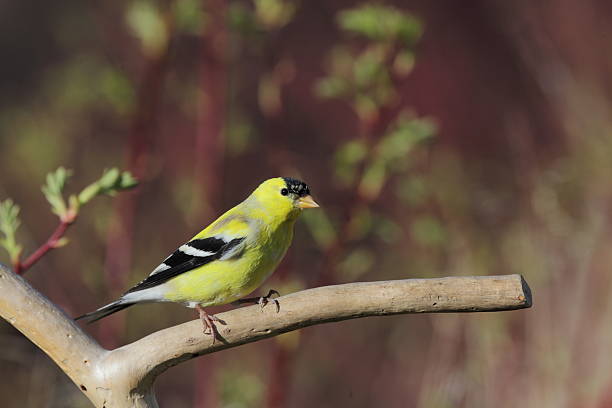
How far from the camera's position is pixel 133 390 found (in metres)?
1.26

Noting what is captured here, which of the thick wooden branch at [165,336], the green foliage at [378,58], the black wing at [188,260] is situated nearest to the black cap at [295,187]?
the black wing at [188,260]

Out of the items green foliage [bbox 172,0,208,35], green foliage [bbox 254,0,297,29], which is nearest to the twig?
green foliage [bbox 254,0,297,29]

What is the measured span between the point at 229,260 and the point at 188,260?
0.11 meters

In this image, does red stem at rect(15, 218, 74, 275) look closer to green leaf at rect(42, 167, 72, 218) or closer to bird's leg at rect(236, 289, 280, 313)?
green leaf at rect(42, 167, 72, 218)

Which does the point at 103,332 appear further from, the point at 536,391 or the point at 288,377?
the point at 536,391

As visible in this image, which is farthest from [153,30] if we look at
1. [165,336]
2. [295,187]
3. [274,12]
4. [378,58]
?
[165,336]

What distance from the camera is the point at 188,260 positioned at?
1842 mm

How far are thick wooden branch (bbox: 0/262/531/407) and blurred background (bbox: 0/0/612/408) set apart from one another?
974 mm

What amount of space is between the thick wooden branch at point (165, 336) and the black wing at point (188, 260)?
531 millimetres

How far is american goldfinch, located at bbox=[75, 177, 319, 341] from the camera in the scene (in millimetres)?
1782

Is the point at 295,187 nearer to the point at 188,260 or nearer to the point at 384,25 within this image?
the point at 188,260

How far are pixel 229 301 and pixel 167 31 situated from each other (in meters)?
1.03

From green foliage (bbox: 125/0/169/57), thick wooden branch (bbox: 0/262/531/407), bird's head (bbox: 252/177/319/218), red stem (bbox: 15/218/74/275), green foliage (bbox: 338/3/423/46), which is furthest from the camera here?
green foliage (bbox: 125/0/169/57)

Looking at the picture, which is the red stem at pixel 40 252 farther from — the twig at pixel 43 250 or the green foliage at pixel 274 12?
the green foliage at pixel 274 12
